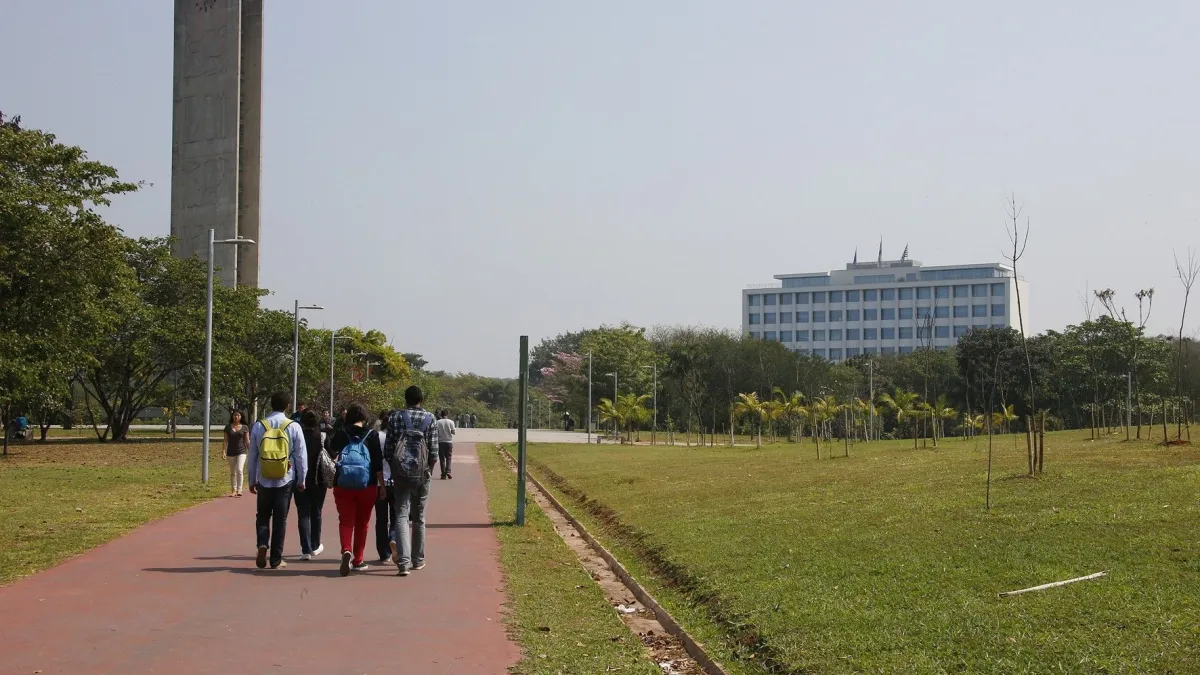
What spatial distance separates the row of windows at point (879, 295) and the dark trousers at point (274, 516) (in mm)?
124775

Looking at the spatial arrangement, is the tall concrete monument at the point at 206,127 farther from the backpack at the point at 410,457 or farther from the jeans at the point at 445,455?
the backpack at the point at 410,457

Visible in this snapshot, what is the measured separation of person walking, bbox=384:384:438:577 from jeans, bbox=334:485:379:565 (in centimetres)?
34

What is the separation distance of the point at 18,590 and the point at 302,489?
294cm

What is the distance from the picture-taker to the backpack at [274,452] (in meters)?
12.2

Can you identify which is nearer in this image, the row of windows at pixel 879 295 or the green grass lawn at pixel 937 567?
the green grass lawn at pixel 937 567

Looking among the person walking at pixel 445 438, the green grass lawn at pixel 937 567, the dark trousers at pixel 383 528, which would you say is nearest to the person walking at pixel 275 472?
the dark trousers at pixel 383 528

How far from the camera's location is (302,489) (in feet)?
41.2

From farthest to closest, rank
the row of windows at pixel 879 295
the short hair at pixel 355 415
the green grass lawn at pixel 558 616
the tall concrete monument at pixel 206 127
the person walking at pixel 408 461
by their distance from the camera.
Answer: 1. the row of windows at pixel 879 295
2. the tall concrete monument at pixel 206 127
3. the short hair at pixel 355 415
4. the person walking at pixel 408 461
5. the green grass lawn at pixel 558 616

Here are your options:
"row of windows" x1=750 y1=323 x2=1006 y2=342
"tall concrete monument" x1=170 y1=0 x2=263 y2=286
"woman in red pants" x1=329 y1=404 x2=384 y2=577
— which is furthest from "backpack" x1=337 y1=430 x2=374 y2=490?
"row of windows" x1=750 y1=323 x2=1006 y2=342

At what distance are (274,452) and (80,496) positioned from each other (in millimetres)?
11364

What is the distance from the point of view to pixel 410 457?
12.0 metres

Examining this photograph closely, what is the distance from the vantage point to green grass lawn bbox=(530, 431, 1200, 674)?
25.2 feet

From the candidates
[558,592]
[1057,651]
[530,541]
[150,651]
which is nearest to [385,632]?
[150,651]

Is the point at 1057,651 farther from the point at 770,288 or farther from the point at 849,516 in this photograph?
the point at 770,288
